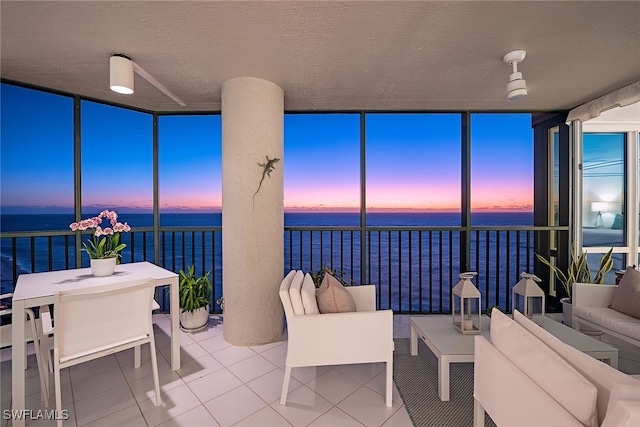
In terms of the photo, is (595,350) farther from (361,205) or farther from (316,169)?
(316,169)

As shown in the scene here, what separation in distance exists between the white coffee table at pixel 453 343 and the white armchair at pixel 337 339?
36 centimetres

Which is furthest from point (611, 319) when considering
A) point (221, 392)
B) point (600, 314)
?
point (221, 392)

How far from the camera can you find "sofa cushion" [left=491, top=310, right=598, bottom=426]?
0.86m

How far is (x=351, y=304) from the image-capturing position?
6.39 ft

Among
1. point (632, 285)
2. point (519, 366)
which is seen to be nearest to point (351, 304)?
point (519, 366)

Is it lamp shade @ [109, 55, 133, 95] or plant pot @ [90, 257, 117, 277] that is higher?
lamp shade @ [109, 55, 133, 95]

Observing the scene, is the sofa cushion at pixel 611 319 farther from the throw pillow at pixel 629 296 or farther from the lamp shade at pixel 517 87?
the lamp shade at pixel 517 87

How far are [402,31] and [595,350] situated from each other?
245 centimetres

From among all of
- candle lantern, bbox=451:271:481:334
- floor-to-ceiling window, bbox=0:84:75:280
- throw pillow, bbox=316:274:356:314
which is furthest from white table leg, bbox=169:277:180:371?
candle lantern, bbox=451:271:481:334

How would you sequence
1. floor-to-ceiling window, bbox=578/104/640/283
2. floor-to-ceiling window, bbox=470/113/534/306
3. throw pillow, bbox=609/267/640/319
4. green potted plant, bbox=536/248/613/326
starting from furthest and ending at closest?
floor-to-ceiling window, bbox=470/113/534/306, floor-to-ceiling window, bbox=578/104/640/283, green potted plant, bbox=536/248/613/326, throw pillow, bbox=609/267/640/319

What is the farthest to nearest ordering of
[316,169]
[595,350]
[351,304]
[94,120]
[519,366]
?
[316,169], [94,120], [351,304], [595,350], [519,366]

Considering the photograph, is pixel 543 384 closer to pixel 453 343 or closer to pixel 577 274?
pixel 453 343

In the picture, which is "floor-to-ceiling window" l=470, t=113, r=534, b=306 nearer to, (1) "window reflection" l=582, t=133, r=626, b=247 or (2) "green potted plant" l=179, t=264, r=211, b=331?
(1) "window reflection" l=582, t=133, r=626, b=247

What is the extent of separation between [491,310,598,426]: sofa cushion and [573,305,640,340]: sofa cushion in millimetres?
1666
